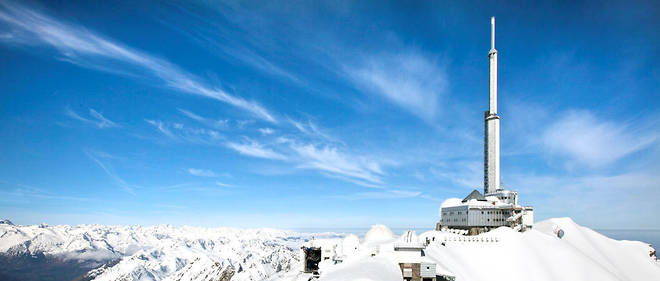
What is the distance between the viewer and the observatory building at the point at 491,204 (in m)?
114

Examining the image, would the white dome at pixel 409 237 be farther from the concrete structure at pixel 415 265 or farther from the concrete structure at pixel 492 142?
the concrete structure at pixel 492 142

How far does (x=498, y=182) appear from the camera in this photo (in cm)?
13188

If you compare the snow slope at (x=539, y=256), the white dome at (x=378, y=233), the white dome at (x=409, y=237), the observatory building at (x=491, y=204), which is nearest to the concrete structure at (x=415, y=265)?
the snow slope at (x=539, y=256)

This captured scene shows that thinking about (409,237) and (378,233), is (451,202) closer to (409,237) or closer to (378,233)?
(378,233)

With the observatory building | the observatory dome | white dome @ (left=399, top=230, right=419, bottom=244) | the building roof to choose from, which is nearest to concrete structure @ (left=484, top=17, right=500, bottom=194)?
the observatory building

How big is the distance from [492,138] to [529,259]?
52.0 meters

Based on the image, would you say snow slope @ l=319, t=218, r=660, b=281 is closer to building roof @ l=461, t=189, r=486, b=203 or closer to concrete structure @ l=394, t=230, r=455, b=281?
concrete structure @ l=394, t=230, r=455, b=281

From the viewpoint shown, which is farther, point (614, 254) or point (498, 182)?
point (498, 182)

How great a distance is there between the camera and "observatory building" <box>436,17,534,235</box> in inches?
4488

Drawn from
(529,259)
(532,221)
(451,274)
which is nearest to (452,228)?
(532,221)

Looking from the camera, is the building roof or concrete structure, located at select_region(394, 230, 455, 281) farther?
the building roof

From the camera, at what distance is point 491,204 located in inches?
4572

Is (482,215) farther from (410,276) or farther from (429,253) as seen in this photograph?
(410,276)

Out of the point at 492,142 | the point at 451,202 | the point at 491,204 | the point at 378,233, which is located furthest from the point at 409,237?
the point at 492,142
